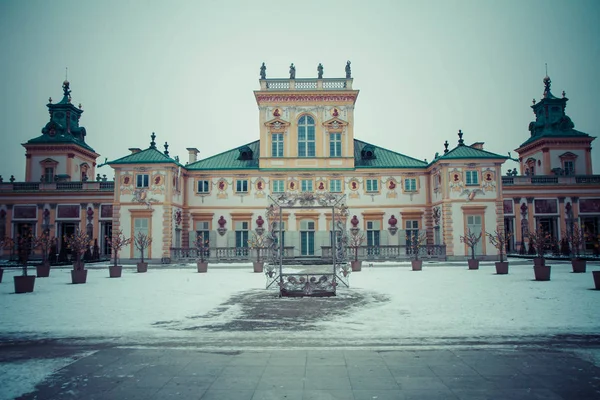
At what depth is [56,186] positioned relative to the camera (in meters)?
45.6

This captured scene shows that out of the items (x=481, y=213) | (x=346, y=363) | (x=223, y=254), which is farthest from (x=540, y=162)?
(x=346, y=363)

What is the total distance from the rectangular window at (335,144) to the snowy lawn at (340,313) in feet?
75.1

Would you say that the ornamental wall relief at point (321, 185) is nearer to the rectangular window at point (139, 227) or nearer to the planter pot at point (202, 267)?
the rectangular window at point (139, 227)

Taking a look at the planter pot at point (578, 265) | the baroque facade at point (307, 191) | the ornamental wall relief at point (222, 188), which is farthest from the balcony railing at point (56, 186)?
the planter pot at point (578, 265)

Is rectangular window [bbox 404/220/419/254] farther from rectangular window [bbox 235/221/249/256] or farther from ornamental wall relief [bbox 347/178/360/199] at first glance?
rectangular window [bbox 235/221/249/256]

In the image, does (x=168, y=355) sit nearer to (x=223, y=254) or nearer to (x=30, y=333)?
(x=30, y=333)

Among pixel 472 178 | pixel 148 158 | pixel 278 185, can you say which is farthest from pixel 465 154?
pixel 148 158

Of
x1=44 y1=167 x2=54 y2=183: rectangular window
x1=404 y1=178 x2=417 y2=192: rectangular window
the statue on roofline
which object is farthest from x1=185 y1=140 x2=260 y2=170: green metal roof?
x1=44 y1=167 x2=54 y2=183: rectangular window

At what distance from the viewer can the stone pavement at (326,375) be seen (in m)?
5.22

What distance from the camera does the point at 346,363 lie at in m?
6.48

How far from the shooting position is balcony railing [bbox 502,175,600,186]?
43469mm

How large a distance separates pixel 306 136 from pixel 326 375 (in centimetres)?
3381

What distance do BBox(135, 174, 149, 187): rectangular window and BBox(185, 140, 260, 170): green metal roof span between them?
411 cm

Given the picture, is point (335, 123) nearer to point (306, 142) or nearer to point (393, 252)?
point (306, 142)
